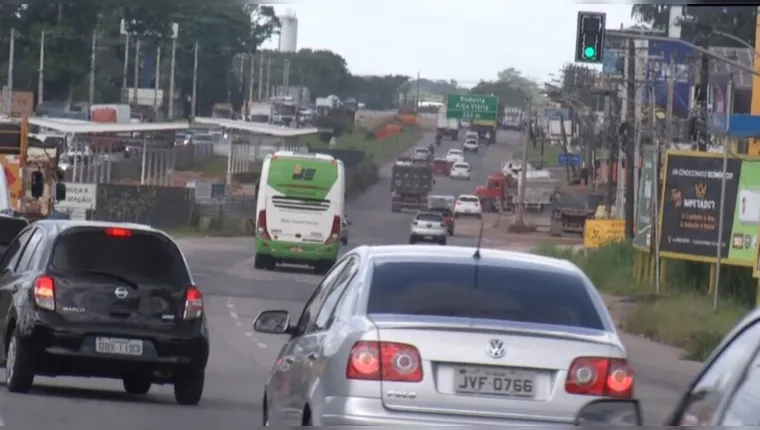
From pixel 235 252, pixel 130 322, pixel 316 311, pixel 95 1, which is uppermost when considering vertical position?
pixel 95 1

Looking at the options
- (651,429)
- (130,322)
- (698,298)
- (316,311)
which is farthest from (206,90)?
(651,429)

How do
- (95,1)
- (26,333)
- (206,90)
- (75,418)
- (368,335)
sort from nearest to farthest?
(95,1)
(368,335)
(75,418)
(26,333)
(206,90)

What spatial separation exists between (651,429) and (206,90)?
90.7 feet

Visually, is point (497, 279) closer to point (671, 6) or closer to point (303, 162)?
point (671, 6)

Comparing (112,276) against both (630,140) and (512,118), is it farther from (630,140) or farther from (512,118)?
(512,118)

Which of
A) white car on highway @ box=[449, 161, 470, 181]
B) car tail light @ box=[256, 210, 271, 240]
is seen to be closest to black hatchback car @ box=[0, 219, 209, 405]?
car tail light @ box=[256, 210, 271, 240]

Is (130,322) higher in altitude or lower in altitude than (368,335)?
lower

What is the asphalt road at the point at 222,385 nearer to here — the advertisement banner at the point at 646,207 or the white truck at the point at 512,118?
the advertisement banner at the point at 646,207

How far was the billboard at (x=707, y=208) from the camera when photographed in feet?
104

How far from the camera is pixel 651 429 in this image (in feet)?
12.8

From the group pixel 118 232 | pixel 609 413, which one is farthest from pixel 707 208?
pixel 609 413

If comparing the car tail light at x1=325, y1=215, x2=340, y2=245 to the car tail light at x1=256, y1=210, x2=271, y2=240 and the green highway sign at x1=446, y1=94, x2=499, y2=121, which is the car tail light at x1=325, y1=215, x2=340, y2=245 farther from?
the green highway sign at x1=446, y1=94, x2=499, y2=121

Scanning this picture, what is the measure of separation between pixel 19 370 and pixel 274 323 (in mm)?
4878

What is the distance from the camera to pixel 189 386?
13586mm
